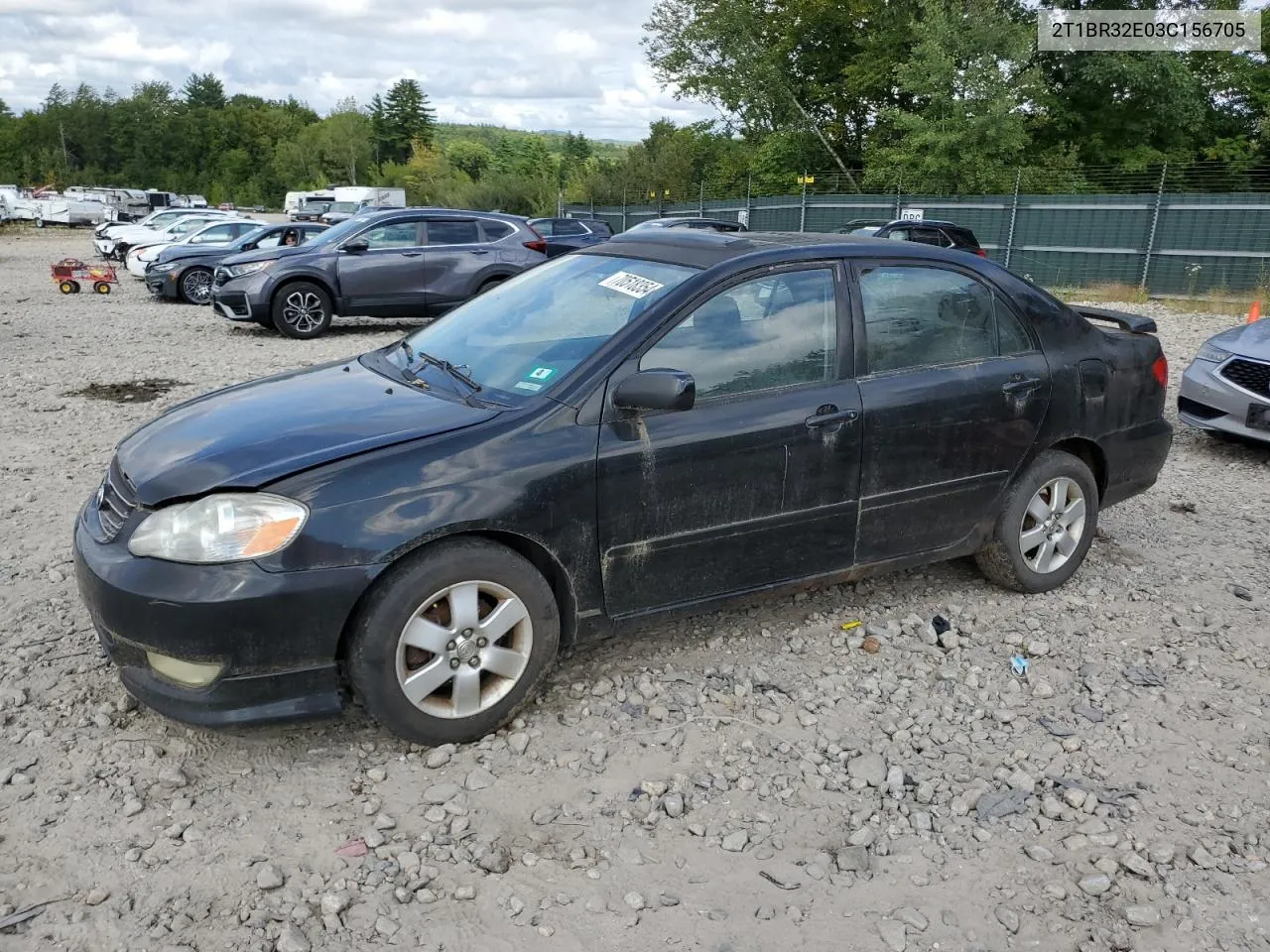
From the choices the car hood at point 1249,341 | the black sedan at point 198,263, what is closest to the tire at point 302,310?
the black sedan at point 198,263

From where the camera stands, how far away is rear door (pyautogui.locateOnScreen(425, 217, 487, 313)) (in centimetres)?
1320

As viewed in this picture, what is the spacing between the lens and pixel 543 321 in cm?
409

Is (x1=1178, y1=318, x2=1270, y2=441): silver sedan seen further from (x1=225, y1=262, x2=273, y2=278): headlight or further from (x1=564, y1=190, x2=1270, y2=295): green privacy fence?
(x1=564, y1=190, x2=1270, y2=295): green privacy fence

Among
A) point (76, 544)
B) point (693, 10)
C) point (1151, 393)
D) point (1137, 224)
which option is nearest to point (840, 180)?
point (693, 10)

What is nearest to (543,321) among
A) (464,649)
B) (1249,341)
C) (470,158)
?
(464,649)

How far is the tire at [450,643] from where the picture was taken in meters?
3.12

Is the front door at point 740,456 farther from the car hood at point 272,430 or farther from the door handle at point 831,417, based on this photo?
the car hood at point 272,430

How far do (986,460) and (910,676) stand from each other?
1037 millimetres

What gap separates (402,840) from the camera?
2934mm

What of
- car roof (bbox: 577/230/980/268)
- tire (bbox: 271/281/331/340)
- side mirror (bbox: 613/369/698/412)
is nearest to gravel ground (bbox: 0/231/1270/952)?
side mirror (bbox: 613/369/698/412)

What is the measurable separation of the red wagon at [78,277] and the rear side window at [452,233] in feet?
30.0

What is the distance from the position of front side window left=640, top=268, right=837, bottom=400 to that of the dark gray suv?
9863 mm

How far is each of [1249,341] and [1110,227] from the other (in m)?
17.1

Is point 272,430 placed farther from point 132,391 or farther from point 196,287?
point 196,287
